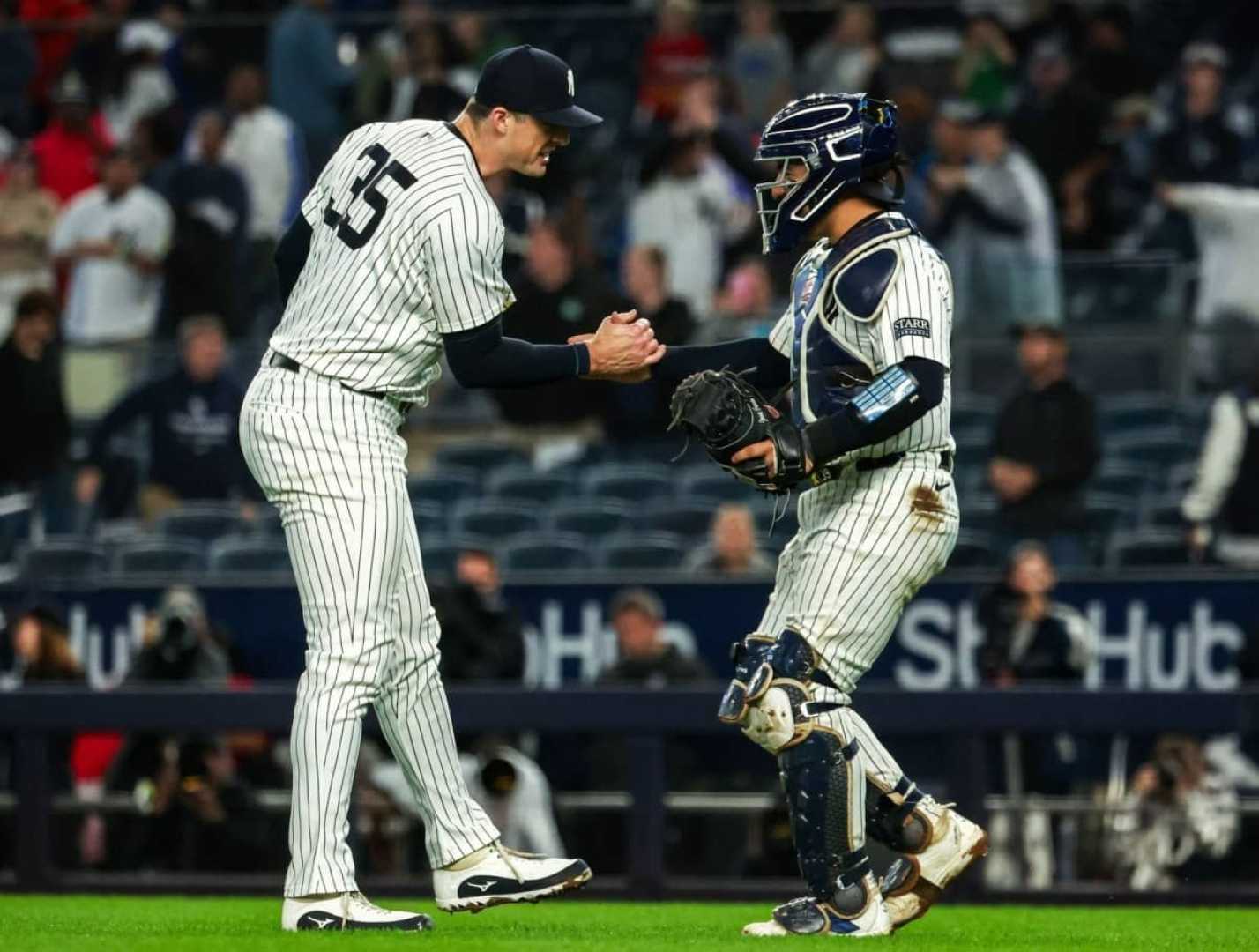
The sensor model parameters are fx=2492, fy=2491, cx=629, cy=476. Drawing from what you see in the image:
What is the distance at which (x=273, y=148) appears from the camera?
14.1 m

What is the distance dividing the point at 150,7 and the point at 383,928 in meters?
11.6

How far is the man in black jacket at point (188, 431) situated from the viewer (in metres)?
12.2

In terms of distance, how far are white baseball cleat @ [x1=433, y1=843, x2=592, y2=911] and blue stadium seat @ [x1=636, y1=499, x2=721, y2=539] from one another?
5424 millimetres

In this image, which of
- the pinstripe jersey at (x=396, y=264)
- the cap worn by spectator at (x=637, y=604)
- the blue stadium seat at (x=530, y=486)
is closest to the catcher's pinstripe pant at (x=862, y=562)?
the pinstripe jersey at (x=396, y=264)

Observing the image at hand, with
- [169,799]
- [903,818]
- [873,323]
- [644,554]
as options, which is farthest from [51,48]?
[903,818]

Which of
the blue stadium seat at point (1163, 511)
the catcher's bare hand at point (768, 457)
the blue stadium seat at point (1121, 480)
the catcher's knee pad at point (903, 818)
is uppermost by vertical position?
the catcher's bare hand at point (768, 457)

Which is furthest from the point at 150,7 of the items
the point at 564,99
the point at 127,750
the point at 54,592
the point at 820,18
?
the point at 564,99

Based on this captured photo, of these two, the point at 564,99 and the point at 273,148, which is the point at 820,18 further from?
the point at 564,99

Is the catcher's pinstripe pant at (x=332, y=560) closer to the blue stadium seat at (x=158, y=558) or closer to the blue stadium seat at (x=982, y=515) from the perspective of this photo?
the blue stadium seat at (x=982, y=515)

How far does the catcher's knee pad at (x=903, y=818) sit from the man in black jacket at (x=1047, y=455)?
4716mm

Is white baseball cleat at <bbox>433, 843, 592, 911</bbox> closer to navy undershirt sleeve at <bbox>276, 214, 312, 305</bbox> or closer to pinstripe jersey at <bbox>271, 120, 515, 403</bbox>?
pinstripe jersey at <bbox>271, 120, 515, 403</bbox>

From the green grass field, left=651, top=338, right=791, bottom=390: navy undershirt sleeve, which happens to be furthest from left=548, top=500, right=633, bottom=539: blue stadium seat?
left=651, top=338, right=791, bottom=390: navy undershirt sleeve

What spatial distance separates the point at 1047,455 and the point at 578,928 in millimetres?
5050

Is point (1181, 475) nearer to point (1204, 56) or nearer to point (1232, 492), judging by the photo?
point (1232, 492)
